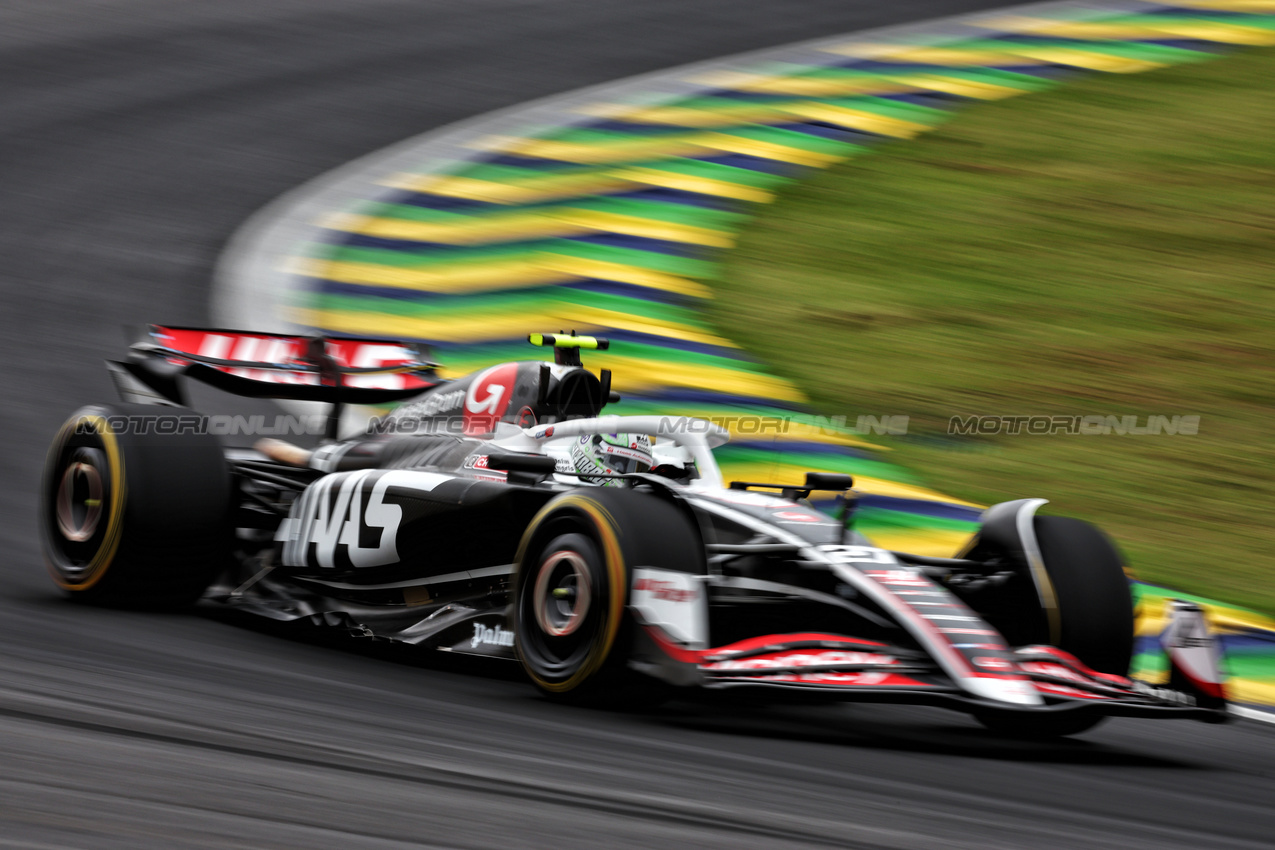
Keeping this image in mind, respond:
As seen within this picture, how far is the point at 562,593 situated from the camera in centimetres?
541

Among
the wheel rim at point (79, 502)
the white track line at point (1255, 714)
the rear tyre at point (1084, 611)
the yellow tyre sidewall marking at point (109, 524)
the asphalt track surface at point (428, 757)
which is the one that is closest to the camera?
the asphalt track surface at point (428, 757)

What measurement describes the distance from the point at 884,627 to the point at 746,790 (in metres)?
1.16

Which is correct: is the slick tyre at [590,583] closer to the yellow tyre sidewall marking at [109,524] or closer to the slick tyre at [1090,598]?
the slick tyre at [1090,598]

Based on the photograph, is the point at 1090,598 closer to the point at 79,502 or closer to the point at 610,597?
the point at 610,597

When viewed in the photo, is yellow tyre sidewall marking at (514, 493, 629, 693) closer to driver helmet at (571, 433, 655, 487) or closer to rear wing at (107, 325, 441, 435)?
driver helmet at (571, 433, 655, 487)

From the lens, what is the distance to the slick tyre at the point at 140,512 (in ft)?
22.5

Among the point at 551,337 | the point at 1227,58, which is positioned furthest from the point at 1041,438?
the point at 1227,58

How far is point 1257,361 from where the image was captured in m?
11.1

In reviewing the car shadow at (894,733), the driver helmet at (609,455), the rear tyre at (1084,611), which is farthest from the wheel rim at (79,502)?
the rear tyre at (1084,611)

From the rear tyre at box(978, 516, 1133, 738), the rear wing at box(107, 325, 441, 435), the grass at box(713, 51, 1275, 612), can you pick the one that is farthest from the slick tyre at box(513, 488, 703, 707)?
the grass at box(713, 51, 1275, 612)

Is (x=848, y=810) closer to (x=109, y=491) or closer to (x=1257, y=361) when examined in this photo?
(x=109, y=491)

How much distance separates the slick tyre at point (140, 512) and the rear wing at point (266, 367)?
21.6 inches

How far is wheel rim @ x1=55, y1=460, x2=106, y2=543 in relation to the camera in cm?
704

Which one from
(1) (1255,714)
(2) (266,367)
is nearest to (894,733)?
(1) (1255,714)
